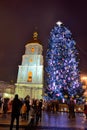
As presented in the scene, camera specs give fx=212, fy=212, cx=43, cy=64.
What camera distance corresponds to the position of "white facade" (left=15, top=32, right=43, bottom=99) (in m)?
66.9

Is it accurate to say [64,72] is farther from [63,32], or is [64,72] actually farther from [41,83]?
[41,83]

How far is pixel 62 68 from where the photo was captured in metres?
39.8

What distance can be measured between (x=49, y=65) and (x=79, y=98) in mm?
8560

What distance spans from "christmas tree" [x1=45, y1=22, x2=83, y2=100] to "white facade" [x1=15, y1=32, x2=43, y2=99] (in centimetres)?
2284

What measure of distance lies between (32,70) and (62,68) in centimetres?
3145

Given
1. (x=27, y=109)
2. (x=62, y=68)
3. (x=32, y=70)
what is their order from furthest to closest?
(x=32, y=70) < (x=62, y=68) < (x=27, y=109)

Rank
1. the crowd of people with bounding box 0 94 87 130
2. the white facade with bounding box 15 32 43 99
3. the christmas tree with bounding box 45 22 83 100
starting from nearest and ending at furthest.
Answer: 1. the crowd of people with bounding box 0 94 87 130
2. the christmas tree with bounding box 45 22 83 100
3. the white facade with bounding box 15 32 43 99

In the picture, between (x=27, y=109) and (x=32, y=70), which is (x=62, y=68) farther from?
(x=32, y=70)

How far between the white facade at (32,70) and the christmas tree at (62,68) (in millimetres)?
22844

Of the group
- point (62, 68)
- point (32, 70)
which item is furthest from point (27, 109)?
point (32, 70)

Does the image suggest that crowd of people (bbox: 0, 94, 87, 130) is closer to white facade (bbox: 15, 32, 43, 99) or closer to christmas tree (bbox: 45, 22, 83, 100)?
christmas tree (bbox: 45, 22, 83, 100)

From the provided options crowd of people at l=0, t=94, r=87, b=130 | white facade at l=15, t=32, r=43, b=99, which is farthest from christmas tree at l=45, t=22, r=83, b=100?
white facade at l=15, t=32, r=43, b=99

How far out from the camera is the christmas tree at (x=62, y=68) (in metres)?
38.2

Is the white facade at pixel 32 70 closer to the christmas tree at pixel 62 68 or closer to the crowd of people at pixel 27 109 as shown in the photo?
the christmas tree at pixel 62 68
